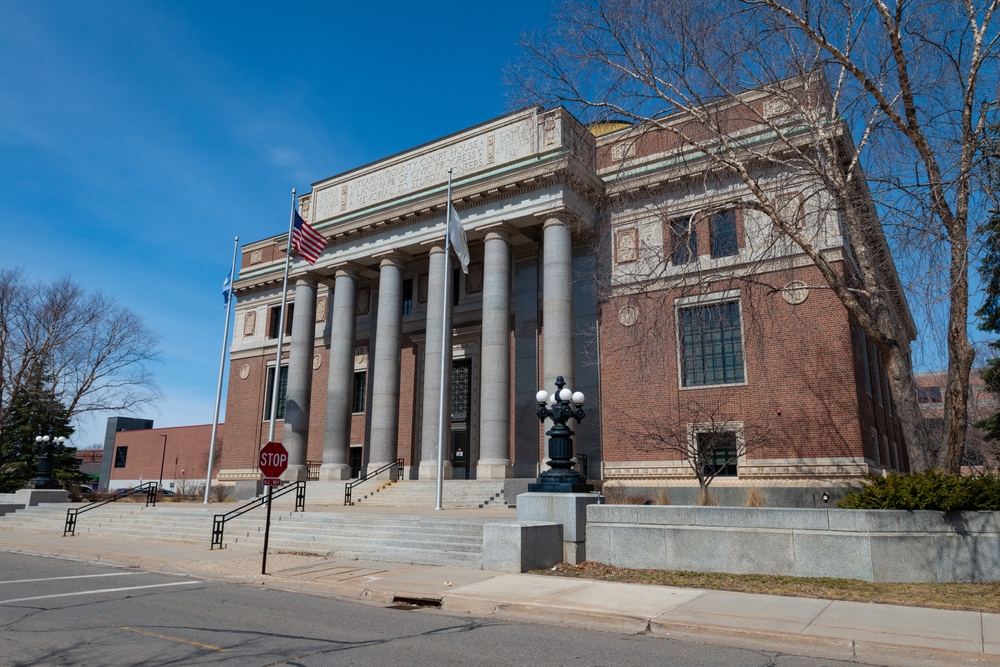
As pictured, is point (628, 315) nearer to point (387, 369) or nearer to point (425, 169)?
point (387, 369)

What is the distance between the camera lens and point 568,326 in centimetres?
2708

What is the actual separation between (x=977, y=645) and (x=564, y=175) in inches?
890

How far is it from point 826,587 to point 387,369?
22518 millimetres

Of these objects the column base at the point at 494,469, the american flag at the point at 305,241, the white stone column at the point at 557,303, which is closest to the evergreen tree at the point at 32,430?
the american flag at the point at 305,241

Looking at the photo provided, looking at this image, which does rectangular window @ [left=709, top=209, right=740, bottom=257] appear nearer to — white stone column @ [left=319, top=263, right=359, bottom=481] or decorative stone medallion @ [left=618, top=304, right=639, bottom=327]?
decorative stone medallion @ [left=618, top=304, right=639, bottom=327]

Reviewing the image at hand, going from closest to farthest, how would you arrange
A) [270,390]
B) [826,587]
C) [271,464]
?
[826,587]
[271,464]
[270,390]

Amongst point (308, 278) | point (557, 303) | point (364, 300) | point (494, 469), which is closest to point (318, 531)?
point (494, 469)

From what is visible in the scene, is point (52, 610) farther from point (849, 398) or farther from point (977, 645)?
point (849, 398)

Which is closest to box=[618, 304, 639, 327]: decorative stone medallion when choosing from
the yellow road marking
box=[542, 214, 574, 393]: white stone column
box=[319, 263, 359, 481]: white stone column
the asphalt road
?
box=[542, 214, 574, 393]: white stone column

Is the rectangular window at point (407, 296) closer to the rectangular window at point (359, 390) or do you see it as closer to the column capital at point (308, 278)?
the rectangular window at point (359, 390)

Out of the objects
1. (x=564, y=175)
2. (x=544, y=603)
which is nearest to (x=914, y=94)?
(x=544, y=603)

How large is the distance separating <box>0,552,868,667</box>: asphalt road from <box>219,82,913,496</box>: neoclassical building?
43.3 ft

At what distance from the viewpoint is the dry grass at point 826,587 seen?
33.3ft

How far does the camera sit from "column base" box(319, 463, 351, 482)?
3133cm
